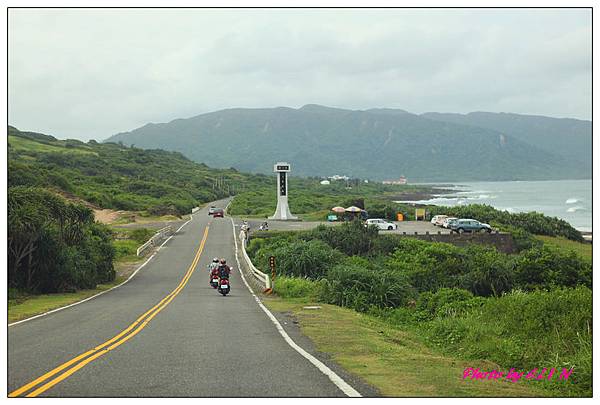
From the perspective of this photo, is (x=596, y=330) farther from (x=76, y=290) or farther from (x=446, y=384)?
(x=76, y=290)

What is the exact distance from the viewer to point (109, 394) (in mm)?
8469

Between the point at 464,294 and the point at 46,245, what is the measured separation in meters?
17.7

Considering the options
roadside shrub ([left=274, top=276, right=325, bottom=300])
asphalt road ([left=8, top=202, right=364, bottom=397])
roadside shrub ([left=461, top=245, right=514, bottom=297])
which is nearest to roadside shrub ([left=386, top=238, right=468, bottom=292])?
roadside shrub ([left=461, top=245, right=514, bottom=297])

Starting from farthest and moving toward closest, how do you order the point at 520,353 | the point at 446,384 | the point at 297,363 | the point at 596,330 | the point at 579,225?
the point at 579,225 → the point at 520,353 → the point at 596,330 → the point at 297,363 → the point at 446,384

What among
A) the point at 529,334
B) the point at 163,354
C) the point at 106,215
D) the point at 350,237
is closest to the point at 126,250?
the point at 350,237

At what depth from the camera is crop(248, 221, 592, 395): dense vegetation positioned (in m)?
15.2

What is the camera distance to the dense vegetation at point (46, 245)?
1034 inches

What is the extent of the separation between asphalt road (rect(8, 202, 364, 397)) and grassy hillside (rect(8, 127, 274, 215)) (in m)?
54.7

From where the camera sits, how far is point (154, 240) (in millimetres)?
58500

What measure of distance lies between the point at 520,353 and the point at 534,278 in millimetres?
21431

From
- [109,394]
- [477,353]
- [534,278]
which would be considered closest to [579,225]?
[534,278]

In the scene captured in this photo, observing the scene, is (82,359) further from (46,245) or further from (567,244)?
(567,244)

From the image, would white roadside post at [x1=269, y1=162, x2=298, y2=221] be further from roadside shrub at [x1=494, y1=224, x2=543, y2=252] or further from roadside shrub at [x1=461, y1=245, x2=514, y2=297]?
roadside shrub at [x1=461, y1=245, x2=514, y2=297]

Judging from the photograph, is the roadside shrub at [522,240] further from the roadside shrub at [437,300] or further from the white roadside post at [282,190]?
the roadside shrub at [437,300]
